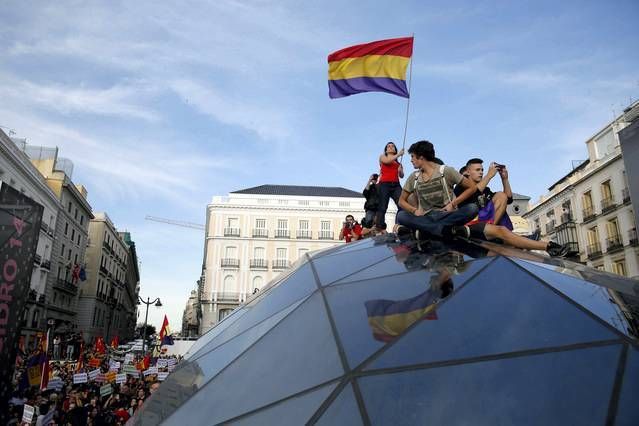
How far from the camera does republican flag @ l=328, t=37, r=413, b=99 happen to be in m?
9.36

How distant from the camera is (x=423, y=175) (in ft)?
15.9

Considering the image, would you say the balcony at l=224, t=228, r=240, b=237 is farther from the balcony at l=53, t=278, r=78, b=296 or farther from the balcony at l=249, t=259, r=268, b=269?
the balcony at l=53, t=278, r=78, b=296

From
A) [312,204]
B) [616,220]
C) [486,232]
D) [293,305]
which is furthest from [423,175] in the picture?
[312,204]

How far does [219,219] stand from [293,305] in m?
57.4

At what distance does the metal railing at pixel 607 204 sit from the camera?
34344 millimetres

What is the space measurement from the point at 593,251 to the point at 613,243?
267 centimetres

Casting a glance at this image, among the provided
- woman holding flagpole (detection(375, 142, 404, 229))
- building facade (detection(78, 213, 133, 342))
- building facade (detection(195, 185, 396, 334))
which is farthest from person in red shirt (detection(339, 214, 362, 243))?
building facade (detection(78, 213, 133, 342))

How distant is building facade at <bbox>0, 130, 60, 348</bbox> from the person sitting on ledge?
113 ft

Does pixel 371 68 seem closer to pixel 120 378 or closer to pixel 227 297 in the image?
pixel 120 378

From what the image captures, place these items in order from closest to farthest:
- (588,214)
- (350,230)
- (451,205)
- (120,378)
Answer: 1. (451,205)
2. (350,230)
3. (120,378)
4. (588,214)

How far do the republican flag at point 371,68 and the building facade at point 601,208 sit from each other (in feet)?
97.8

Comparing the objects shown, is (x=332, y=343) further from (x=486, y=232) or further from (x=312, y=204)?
(x=312, y=204)

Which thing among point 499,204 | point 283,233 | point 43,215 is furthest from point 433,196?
point 283,233

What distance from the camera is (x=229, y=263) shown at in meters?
57.9
